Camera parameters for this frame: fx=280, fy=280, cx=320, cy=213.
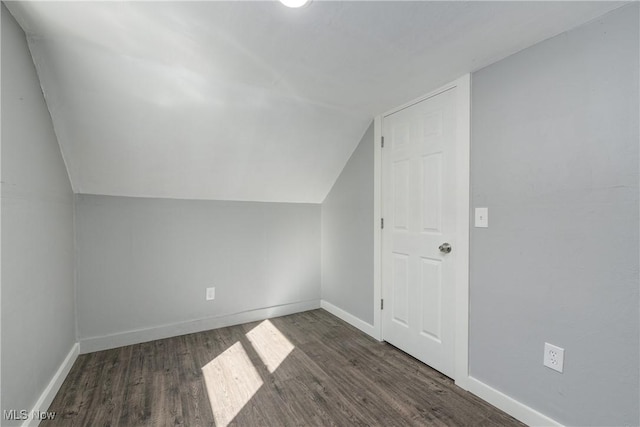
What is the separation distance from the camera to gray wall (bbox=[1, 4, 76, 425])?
1.24m

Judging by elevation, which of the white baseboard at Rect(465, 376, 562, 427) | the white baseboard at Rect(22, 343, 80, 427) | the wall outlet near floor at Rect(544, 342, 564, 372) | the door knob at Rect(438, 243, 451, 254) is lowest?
the white baseboard at Rect(465, 376, 562, 427)

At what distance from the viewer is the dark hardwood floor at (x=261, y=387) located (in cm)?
154

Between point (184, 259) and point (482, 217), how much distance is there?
245 cm

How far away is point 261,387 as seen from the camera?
1.81 meters

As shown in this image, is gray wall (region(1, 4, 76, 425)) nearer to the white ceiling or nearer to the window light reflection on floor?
the white ceiling

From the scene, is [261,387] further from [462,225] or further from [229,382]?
[462,225]

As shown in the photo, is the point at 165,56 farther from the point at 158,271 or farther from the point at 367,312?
the point at 367,312

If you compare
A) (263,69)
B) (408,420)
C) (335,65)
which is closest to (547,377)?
(408,420)

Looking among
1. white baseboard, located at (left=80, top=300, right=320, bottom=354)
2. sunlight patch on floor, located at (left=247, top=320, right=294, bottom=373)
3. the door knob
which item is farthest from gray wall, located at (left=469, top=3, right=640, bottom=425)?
white baseboard, located at (left=80, top=300, right=320, bottom=354)

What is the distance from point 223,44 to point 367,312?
2.39 meters

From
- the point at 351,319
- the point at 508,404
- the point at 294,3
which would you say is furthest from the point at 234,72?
the point at 508,404

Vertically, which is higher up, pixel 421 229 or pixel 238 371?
pixel 421 229

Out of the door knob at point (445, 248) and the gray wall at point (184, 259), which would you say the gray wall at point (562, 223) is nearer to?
the door knob at point (445, 248)

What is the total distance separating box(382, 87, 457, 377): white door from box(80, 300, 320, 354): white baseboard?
1.12 m
